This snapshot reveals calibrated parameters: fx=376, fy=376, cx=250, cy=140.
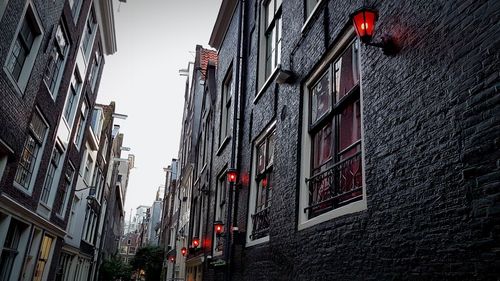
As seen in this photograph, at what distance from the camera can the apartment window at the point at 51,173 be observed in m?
13.6

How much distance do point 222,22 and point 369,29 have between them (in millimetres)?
12220

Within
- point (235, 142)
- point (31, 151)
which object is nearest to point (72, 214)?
point (31, 151)

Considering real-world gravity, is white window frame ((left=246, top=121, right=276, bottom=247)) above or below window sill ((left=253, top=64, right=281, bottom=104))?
below

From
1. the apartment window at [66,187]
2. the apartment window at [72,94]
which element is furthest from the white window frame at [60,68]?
the apartment window at [66,187]

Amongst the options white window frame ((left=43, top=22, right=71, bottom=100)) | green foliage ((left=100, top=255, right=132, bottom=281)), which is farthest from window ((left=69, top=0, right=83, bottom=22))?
green foliage ((left=100, top=255, right=132, bottom=281))

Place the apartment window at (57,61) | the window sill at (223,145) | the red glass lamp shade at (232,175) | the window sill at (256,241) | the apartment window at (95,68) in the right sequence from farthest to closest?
the apartment window at (95,68)
the window sill at (223,145)
the apartment window at (57,61)
the red glass lamp shade at (232,175)
the window sill at (256,241)

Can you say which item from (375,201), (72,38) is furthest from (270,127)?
(72,38)

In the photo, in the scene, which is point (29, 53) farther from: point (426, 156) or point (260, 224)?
point (426, 156)

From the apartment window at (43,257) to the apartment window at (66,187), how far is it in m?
1.73

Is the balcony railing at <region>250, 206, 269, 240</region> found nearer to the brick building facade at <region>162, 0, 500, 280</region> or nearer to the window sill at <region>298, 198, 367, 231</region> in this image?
the brick building facade at <region>162, 0, 500, 280</region>

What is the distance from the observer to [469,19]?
2992 mm

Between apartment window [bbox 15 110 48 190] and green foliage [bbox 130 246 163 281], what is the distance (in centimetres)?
2272

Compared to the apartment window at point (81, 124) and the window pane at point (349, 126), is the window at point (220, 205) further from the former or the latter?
the apartment window at point (81, 124)

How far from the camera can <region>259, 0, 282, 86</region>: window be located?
945 cm
